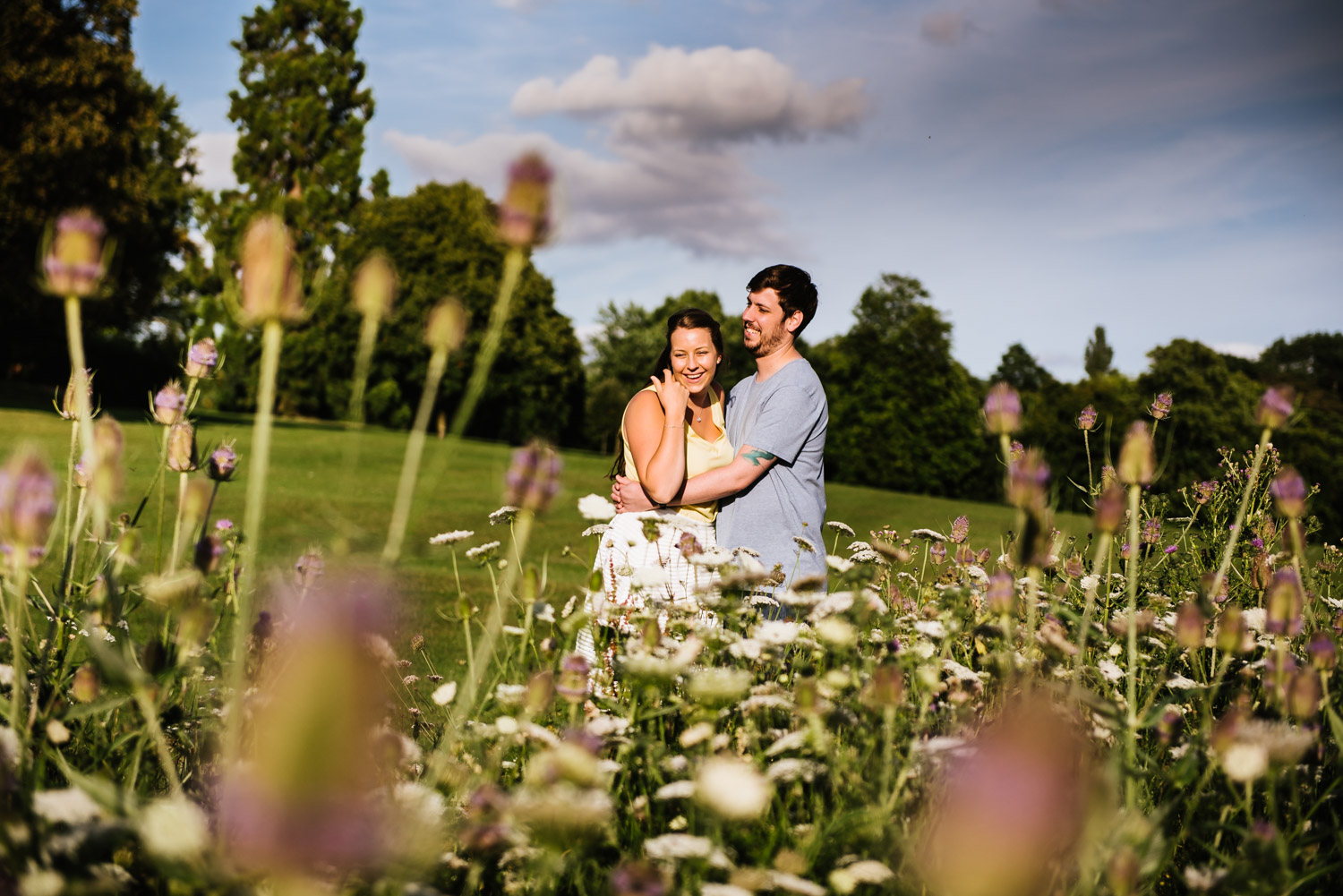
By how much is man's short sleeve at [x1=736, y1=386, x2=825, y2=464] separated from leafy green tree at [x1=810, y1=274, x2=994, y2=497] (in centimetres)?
3584

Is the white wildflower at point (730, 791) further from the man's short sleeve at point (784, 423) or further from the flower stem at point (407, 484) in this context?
the man's short sleeve at point (784, 423)

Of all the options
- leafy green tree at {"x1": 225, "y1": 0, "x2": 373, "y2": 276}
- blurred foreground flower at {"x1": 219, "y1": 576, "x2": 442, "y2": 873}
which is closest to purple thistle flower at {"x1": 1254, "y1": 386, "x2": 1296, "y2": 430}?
blurred foreground flower at {"x1": 219, "y1": 576, "x2": 442, "y2": 873}

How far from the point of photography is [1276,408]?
2115 millimetres

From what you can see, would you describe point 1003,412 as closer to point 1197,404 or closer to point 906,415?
point 1197,404

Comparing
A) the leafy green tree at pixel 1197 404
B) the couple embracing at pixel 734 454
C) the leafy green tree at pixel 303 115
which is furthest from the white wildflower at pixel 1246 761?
the leafy green tree at pixel 303 115

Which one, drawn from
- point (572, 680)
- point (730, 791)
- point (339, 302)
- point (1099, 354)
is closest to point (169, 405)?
point (572, 680)

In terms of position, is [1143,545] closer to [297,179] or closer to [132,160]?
[132,160]

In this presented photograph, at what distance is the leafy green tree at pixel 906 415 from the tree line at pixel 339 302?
10 centimetres

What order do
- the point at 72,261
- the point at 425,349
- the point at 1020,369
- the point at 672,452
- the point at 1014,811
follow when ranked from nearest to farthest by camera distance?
the point at 1014,811
the point at 72,261
the point at 672,452
the point at 425,349
the point at 1020,369

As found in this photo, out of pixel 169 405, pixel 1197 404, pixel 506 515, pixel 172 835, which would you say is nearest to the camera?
pixel 172 835

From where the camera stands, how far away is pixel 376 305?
1.52 metres

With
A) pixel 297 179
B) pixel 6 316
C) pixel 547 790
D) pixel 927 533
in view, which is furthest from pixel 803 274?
pixel 297 179

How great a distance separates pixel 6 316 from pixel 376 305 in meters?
29.7

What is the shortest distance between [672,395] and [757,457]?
1.48 feet
